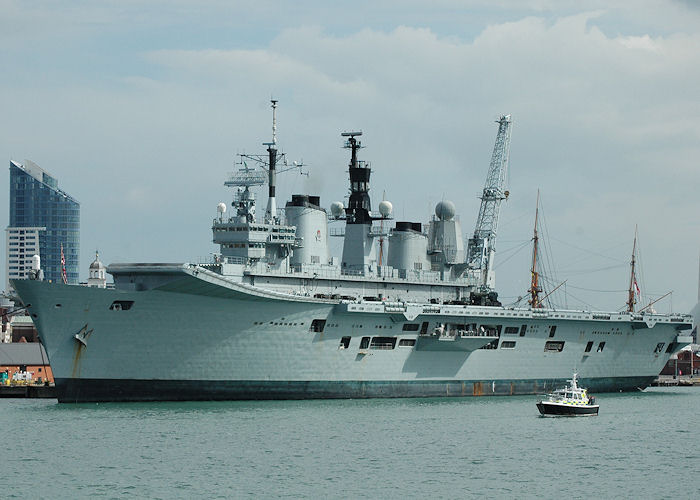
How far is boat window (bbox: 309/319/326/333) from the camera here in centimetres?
4388

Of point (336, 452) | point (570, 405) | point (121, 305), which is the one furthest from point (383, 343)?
point (336, 452)

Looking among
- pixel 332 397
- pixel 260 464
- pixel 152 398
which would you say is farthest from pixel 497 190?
pixel 260 464

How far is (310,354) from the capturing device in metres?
44.2

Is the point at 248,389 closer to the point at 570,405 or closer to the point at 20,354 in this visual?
the point at 570,405

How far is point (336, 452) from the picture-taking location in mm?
31766

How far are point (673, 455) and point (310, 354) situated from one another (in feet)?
50.3

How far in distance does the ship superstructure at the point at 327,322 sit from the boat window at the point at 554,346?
8cm

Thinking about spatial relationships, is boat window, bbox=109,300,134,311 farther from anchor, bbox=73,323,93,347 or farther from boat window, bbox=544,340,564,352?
boat window, bbox=544,340,564,352

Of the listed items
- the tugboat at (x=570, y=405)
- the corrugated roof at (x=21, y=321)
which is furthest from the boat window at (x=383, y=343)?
the corrugated roof at (x=21, y=321)

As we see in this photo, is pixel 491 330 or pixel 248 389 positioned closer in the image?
pixel 248 389

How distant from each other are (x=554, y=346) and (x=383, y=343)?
959 cm

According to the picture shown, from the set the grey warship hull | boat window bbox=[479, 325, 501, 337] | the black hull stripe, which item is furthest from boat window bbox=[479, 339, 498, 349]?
the black hull stripe

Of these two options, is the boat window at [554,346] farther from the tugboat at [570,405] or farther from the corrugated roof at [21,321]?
the corrugated roof at [21,321]

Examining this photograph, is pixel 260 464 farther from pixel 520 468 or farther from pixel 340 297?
pixel 340 297
